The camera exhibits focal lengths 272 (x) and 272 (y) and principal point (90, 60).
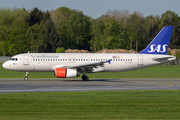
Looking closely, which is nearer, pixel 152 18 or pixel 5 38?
pixel 5 38

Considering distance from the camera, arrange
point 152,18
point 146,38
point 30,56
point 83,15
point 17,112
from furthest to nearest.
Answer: point 152,18, point 83,15, point 146,38, point 30,56, point 17,112

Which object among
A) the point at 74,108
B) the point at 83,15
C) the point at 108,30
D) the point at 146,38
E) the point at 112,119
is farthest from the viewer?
the point at 83,15

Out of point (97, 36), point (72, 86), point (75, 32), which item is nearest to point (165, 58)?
point (72, 86)

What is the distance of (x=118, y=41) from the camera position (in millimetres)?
109812

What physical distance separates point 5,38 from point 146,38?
61.2 m

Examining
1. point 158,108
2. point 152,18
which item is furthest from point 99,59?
point 152,18

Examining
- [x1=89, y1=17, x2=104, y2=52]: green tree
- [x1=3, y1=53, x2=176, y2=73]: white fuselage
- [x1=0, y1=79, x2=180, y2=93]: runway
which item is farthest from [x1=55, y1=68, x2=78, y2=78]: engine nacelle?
[x1=89, y1=17, x2=104, y2=52]: green tree

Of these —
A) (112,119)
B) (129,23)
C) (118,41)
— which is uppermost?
(129,23)

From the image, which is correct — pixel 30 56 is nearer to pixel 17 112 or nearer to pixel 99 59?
pixel 99 59

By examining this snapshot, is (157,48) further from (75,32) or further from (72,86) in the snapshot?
(75,32)

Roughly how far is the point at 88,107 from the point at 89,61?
2061cm

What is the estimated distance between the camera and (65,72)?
3316 centimetres

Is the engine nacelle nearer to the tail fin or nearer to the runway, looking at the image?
the runway

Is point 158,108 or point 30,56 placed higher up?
point 30,56
